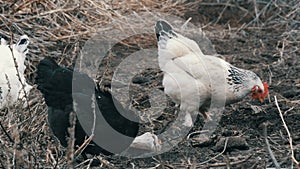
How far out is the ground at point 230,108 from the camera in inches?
176

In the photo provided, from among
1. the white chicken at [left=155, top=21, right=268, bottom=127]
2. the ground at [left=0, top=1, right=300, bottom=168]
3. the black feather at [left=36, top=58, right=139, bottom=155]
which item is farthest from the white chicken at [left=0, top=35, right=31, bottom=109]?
the white chicken at [left=155, top=21, right=268, bottom=127]

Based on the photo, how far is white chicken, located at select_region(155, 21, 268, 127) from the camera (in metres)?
5.48

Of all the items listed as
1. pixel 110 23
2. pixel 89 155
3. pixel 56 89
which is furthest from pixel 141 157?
pixel 110 23

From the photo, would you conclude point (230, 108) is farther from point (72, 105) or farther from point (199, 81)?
point (72, 105)

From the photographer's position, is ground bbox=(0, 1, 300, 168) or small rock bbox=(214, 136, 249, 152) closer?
ground bbox=(0, 1, 300, 168)

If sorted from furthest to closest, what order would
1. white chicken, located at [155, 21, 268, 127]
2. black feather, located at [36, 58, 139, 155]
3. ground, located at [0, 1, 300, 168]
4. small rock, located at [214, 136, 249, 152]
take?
1. white chicken, located at [155, 21, 268, 127]
2. small rock, located at [214, 136, 249, 152]
3. black feather, located at [36, 58, 139, 155]
4. ground, located at [0, 1, 300, 168]

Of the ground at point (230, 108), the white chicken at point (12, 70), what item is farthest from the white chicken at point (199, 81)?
the white chicken at point (12, 70)

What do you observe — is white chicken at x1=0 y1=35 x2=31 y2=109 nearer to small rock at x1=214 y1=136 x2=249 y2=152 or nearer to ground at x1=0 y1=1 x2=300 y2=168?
ground at x1=0 y1=1 x2=300 y2=168

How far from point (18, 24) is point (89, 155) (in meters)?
2.37

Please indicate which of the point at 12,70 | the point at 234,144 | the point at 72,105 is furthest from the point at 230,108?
the point at 12,70

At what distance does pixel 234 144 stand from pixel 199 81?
0.73 m

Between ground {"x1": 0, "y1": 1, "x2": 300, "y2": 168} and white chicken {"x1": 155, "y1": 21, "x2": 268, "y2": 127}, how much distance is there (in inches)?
8.6

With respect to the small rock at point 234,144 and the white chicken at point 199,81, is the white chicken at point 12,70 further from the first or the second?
the small rock at point 234,144

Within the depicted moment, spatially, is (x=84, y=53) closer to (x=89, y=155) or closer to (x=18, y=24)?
(x=18, y=24)
